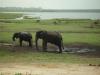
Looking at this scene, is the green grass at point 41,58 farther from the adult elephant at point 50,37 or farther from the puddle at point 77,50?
the adult elephant at point 50,37

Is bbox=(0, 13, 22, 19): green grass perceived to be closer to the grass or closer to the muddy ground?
the grass

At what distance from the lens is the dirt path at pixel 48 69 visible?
18.8 feet

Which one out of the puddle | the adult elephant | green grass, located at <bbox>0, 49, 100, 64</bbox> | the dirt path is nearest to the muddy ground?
the dirt path

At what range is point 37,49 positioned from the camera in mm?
8461

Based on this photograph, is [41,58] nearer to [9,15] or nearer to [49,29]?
[49,29]

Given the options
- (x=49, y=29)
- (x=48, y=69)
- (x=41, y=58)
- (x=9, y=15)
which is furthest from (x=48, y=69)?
(x=9, y=15)

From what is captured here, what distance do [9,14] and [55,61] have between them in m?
3.87

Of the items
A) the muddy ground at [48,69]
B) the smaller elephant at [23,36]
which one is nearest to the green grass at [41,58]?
the muddy ground at [48,69]

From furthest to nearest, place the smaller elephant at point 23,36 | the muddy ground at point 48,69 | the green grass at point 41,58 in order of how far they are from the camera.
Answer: the smaller elephant at point 23,36, the green grass at point 41,58, the muddy ground at point 48,69

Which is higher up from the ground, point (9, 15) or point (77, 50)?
point (9, 15)

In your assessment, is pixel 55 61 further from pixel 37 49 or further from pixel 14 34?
pixel 14 34

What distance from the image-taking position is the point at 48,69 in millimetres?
6059

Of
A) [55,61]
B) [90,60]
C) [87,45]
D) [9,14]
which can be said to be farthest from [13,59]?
[9,14]

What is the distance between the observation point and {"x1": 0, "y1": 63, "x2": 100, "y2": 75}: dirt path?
5719 millimetres
